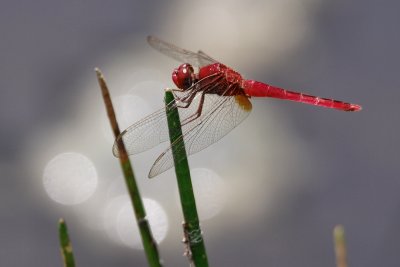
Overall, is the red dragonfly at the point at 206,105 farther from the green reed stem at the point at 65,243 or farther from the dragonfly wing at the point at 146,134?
the green reed stem at the point at 65,243

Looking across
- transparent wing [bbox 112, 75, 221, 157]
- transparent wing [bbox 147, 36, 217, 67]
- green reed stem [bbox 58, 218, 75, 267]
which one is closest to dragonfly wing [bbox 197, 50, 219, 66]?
transparent wing [bbox 147, 36, 217, 67]

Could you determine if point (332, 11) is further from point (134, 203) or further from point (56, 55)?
point (134, 203)

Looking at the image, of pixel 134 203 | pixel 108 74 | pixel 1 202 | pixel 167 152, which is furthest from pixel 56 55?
pixel 134 203

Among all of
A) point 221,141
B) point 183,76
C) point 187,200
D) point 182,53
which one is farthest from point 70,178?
point 187,200

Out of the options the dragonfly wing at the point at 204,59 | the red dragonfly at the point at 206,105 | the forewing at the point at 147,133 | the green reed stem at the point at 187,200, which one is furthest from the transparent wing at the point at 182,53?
the green reed stem at the point at 187,200

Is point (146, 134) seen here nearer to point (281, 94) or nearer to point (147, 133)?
point (147, 133)

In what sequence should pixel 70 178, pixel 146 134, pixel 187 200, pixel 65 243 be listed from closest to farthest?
pixel 65 243, pixel 187 200, pixel 146 134, pixel 70 178
